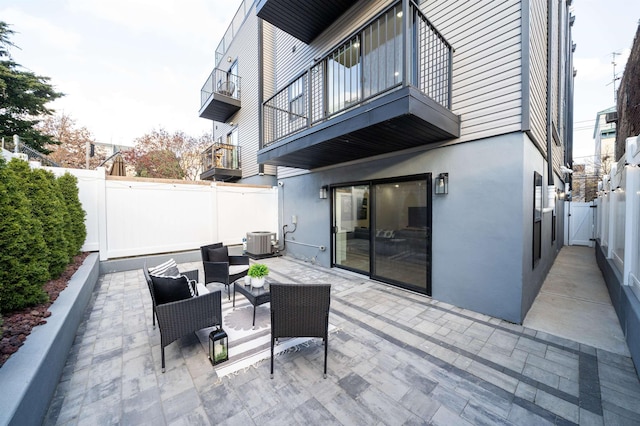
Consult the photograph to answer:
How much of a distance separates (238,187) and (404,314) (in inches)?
257

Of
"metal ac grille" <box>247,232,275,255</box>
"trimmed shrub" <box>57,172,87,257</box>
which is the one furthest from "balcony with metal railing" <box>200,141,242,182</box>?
"trimmed shrub" <box>57,172,87,257</box>

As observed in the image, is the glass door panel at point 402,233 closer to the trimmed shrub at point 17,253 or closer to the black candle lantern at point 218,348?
the black candle lantern at point 218,348

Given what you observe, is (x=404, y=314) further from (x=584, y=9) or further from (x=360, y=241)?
(x=584, y=9)

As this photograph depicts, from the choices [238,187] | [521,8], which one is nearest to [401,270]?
[521,8]

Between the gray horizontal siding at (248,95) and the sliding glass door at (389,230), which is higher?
the gray horizontal siding at (248,95)

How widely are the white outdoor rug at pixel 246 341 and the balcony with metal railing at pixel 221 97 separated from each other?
9778mm

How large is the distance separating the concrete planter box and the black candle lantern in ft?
3.96

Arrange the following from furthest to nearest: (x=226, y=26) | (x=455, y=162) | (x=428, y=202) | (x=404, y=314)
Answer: (x=226, y=26), (x=428, y=202), (x=455, y=162), (x=404, y=314)

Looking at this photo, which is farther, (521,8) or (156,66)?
(156,66)

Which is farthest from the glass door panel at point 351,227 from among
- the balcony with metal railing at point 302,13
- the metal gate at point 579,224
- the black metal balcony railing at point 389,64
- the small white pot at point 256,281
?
the metal gate at point 579,224

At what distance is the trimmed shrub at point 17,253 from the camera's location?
2.40 m

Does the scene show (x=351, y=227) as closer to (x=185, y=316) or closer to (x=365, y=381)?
(x=365, y=381)

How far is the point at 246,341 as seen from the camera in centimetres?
303

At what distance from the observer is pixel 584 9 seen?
943 centimetres
